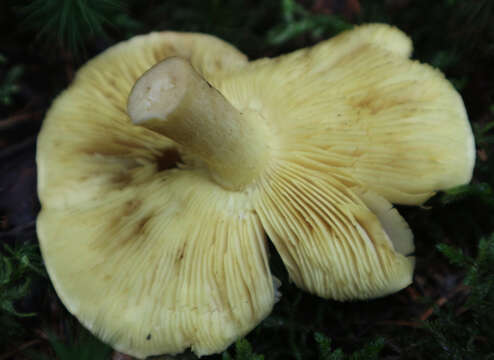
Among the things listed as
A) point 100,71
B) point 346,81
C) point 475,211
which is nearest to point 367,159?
point 346,81

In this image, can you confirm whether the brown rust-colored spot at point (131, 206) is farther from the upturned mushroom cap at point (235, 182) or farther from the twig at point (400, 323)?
the twig at point (400, 323)

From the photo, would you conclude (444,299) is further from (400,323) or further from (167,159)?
(167,159)

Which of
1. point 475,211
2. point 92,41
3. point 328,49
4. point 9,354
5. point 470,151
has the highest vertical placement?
point 328,49

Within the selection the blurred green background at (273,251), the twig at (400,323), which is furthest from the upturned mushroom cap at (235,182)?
the twig at (400,323)

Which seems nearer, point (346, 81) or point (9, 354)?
point (346, 81)

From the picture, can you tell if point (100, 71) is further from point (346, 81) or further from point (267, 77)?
point (346, 81)

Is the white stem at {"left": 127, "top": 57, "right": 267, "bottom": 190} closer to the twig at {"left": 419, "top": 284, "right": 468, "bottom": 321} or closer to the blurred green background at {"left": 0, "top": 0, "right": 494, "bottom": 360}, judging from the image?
the blurred green background at {"left": 0, "top": 0, "right": 494, "bottom": 360}
